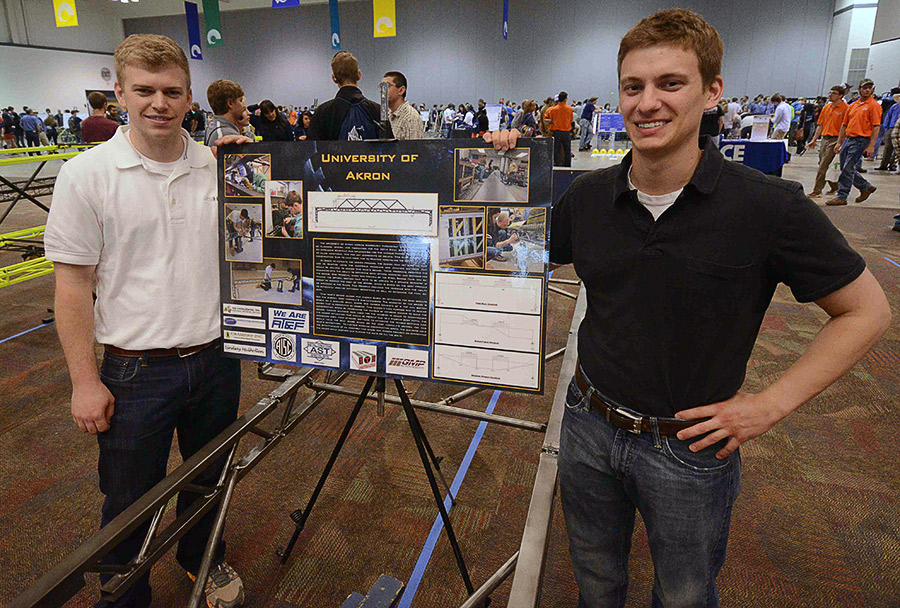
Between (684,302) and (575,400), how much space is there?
391 mm

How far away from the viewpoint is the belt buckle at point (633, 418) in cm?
120

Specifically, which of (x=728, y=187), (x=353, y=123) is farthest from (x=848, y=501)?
(x=353, y=123)

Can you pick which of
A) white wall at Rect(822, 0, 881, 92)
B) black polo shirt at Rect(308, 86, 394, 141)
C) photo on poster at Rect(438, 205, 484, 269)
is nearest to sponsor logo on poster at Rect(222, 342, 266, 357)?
photo on poster at Rect(438, 205, 484, 269)

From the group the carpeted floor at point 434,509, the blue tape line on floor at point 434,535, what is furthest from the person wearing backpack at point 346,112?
the blue tape line on floor at point 434,535

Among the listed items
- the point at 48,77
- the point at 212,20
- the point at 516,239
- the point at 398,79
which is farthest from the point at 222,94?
the point at 48,77

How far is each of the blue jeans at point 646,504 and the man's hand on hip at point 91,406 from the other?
50.8 inches

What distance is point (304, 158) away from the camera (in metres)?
1.57

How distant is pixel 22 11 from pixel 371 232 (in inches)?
1241

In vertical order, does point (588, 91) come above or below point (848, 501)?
above

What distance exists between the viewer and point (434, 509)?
254 cm

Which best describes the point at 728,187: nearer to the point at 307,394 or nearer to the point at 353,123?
the point at 307,394

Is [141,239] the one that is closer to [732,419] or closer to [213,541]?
[213,541]

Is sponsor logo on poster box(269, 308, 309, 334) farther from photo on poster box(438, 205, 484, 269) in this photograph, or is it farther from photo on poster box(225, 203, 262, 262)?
photo on poster box(438, 205, 484, 269)

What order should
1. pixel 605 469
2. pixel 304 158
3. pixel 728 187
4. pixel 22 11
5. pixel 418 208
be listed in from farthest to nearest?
1. pixel 22 11
2. pixel 304 158
3. pixel 418 208
4. pixel 605 469
5. pixel 728 187
